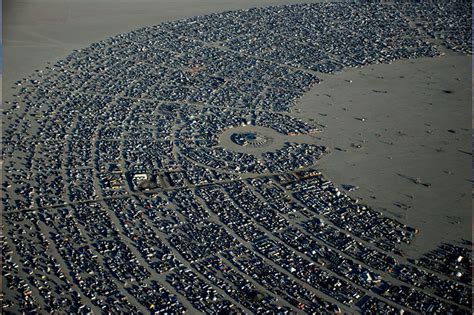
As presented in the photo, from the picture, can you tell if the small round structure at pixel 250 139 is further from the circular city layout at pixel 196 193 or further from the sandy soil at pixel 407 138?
the sandy soil at pixel 407 138

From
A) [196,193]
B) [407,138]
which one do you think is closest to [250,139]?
[196,193]

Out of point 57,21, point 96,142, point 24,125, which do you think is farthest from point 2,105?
point 57,21

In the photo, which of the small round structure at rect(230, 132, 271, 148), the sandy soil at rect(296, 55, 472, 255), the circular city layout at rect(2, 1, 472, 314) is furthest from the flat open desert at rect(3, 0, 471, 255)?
the small round structure at rect(230, 132, 271, 148)

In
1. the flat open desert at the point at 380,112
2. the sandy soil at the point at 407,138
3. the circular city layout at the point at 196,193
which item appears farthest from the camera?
the flat open desert at the point at 380,112

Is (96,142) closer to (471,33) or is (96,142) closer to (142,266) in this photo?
(142,266)

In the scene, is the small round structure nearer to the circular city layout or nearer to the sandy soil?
the circular city layout

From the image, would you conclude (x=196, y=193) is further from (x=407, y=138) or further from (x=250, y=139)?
(x=407, y=138)

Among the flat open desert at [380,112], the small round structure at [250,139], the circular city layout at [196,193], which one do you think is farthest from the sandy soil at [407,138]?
the small round structure at [250,139]
